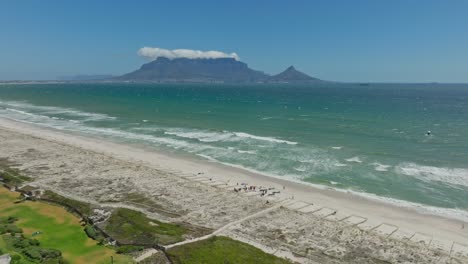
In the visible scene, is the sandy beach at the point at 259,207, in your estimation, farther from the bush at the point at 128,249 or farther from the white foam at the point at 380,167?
the white foam at the point at 380,167

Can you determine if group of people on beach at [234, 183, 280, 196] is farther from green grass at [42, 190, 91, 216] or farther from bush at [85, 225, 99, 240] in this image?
bush at [85, 225, 99, 240]

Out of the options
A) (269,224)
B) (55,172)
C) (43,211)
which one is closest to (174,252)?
(269,224)

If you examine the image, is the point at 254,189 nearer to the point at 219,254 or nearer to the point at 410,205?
the point at 219,254

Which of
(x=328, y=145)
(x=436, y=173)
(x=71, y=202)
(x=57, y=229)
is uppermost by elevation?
(x=328, y=145)

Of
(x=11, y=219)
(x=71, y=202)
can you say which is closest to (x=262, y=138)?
(x=71, y=202)

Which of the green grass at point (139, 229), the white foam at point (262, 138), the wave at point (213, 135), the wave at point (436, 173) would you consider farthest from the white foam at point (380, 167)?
the green grass at point (139, 229)

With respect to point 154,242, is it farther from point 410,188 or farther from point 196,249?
point 410,188

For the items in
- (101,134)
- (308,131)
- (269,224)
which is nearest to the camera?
(269,224)
